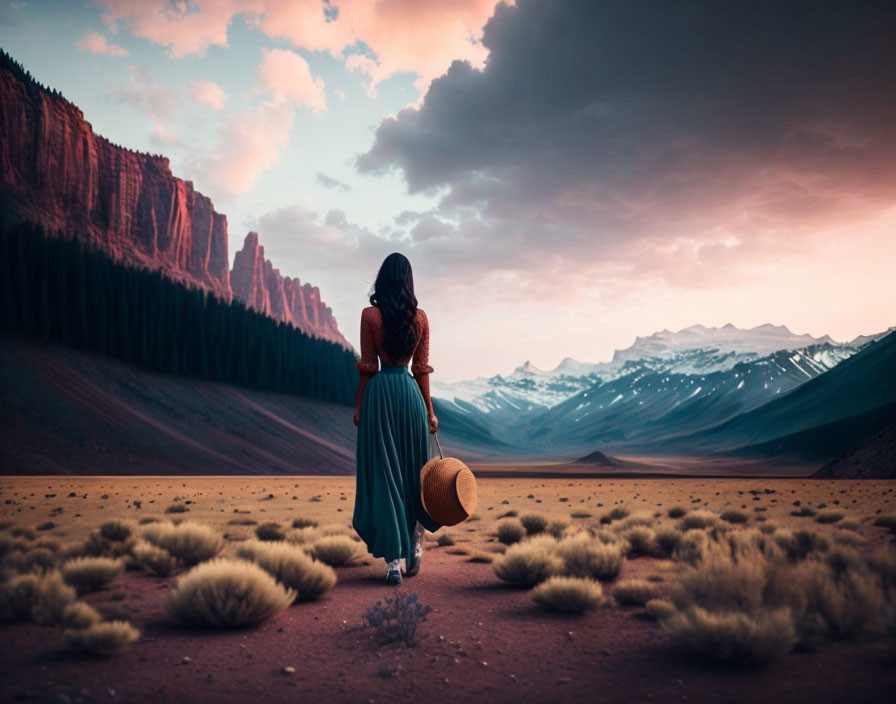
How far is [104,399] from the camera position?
52.5m

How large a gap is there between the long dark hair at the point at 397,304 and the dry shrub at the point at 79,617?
420 centimetres

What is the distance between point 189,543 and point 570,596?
5.59 metres

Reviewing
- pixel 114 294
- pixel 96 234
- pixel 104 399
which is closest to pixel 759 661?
pixel 104 399

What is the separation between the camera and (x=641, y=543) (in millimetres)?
9820

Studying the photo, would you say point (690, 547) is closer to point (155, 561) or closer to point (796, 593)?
point (796, 593)

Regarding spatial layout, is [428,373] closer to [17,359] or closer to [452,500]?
[452,500]

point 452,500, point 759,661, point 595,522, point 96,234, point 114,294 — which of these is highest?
point 96,234

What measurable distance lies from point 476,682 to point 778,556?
13.2 ft

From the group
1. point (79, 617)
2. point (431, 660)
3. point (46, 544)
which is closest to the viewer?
point (431, 660)

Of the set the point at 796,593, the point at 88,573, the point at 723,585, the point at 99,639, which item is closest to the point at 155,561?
the point at 88,573

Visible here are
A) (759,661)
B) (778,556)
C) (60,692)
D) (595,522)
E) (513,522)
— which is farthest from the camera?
(595,522)

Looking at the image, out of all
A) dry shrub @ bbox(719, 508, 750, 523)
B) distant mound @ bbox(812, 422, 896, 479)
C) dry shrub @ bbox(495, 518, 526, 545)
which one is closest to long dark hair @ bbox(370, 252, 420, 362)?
dry shrub @ bbox(495, 518, 526, 545)

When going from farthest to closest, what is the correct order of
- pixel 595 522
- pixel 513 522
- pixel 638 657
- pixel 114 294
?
pixel 114 294 < pixel 595 522 < pixel 513 522 < pixel 638 657

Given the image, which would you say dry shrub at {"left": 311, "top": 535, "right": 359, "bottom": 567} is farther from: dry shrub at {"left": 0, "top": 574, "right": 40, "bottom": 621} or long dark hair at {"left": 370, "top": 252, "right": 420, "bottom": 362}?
dry shrub at {"left": 0, "top": 574, "right": 40, "bottom": 621}
